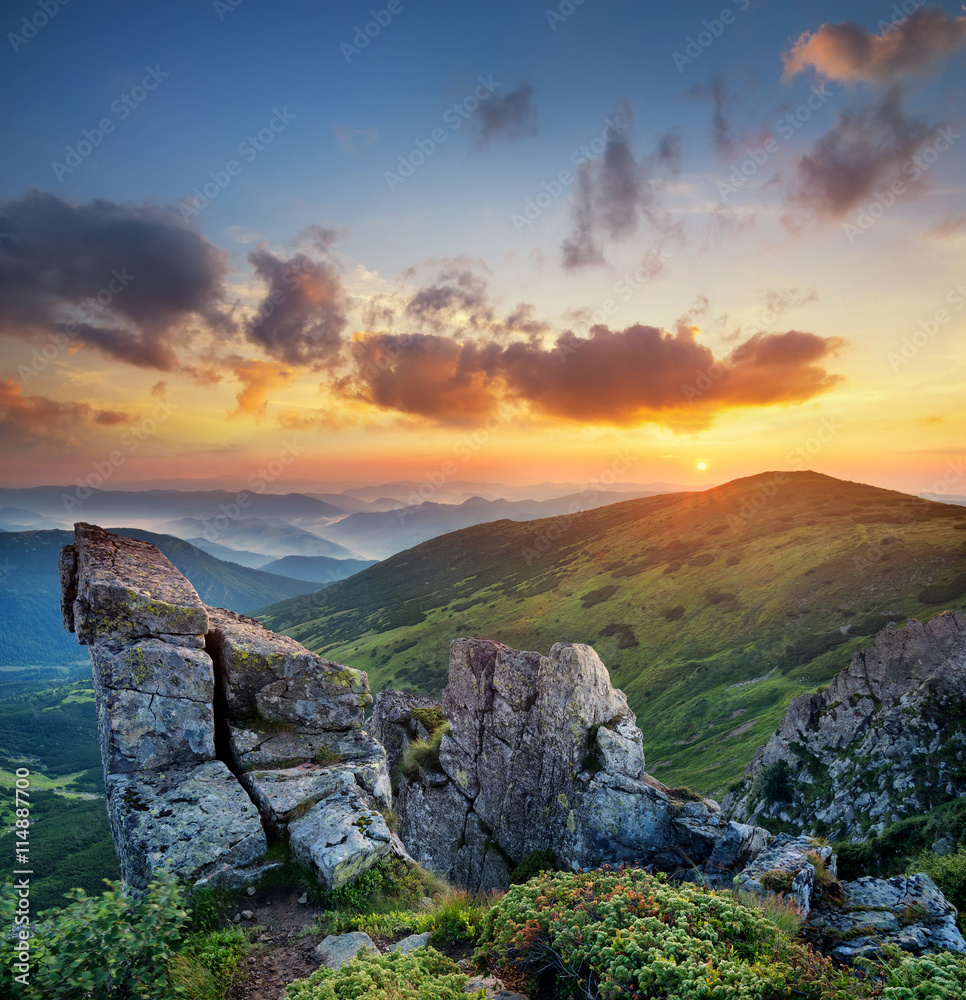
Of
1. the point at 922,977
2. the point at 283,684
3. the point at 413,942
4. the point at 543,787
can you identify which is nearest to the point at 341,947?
the point at 413,942

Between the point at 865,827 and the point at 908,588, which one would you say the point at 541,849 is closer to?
the point at 865,827

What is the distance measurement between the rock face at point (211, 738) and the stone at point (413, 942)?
2076 millimetres

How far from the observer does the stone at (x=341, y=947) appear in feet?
32.0

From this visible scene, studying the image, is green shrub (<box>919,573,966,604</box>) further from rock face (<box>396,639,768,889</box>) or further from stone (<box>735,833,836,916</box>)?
stone (<box>735,833,836,916</box>)

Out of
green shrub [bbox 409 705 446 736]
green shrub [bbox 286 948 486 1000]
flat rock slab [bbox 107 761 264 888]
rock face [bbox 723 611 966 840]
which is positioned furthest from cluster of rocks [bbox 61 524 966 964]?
green shrub [bbox 409 705 446 736]

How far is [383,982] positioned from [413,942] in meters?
2.37

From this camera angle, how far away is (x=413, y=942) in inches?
409

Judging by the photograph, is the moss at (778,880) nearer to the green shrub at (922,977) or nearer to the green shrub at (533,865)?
the green shrub at (922,977)

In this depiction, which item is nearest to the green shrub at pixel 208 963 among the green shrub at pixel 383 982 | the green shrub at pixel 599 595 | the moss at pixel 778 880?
the green shrub at pixel 383 982

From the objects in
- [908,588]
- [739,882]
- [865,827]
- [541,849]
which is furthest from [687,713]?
[739,882]

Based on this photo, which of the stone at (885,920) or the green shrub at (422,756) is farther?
the green shrub at (422,756)

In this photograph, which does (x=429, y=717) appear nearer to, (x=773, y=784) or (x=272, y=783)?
(x=773, y=784)

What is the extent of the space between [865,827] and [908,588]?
85.7m

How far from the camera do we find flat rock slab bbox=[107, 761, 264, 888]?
11508mm
